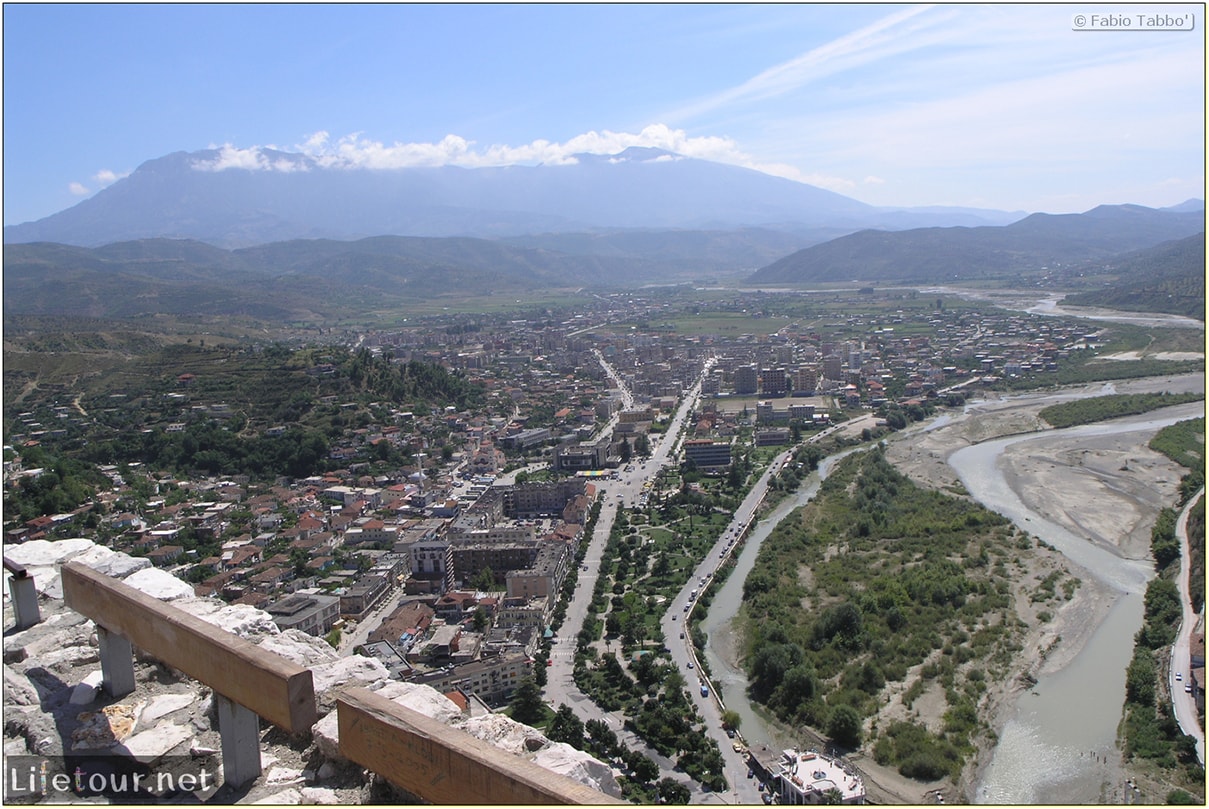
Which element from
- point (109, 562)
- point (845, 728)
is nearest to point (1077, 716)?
point (845, 728)

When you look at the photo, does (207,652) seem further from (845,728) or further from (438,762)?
(845,728)

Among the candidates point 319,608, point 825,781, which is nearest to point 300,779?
point 825,781

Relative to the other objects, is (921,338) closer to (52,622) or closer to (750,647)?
(750,647)

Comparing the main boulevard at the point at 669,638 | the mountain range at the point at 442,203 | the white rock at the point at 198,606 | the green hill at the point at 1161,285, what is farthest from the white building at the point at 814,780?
the mountain range at the point at 442,203

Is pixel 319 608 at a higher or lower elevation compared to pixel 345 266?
lower

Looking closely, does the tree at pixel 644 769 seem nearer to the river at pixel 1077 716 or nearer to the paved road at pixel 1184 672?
the river at pixel 1077 716

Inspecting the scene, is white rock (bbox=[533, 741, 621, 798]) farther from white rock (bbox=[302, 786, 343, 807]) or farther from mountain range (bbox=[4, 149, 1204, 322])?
mountain range (bbox=[4, 149, 1204, 322])
